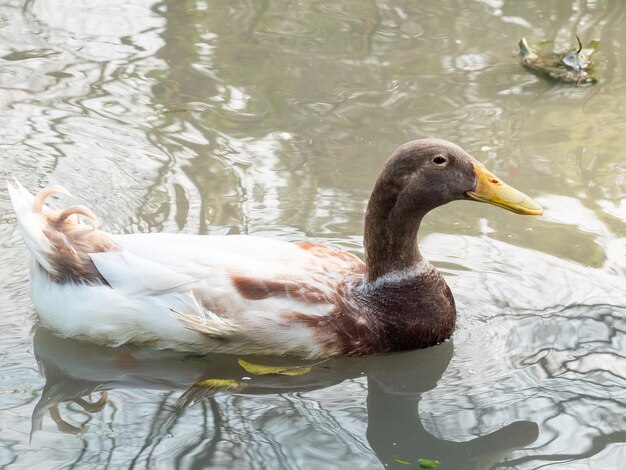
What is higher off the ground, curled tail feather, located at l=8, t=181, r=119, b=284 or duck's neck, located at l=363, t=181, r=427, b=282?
duck's neck, located at l=363, t=181, r=427, b=282

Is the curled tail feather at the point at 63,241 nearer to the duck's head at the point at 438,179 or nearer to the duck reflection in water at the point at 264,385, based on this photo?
the duck reflection in water at the point at 264,385

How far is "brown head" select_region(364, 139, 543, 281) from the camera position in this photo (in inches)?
195

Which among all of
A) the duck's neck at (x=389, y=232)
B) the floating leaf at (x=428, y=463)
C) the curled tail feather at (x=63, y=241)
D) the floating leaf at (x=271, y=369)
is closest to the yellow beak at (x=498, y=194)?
the duck's neck at (x=389, y=232)

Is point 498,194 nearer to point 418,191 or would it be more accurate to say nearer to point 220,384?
point 418,191

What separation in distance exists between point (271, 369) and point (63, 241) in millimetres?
1147

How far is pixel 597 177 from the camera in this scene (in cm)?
657

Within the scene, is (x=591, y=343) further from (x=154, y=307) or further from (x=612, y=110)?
(x=612, y=110)

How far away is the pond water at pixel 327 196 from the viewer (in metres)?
4.46

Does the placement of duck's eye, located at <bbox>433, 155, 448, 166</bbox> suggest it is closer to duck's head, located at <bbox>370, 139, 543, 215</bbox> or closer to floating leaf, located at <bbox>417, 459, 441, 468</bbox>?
duck's head, located at <bbox>370, 139, 543, 215</bbox>

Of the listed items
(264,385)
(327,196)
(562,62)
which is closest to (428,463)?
(264,385)

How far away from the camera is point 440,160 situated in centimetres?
495

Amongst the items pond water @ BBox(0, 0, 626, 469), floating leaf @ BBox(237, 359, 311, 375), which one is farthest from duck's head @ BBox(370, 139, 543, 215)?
floating leaf @ BBox(237, 359, 311, 375)

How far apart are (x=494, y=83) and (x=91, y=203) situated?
3.20 m

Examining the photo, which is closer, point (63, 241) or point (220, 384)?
point (220, 384)
